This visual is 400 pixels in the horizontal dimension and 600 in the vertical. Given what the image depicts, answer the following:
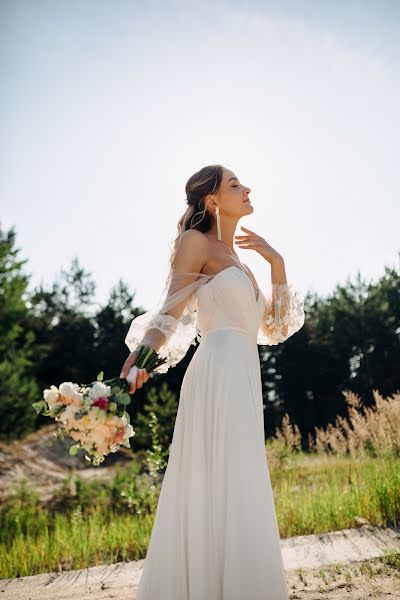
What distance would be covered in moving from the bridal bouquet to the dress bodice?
775 millimetres

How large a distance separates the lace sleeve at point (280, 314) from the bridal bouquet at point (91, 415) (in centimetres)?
129

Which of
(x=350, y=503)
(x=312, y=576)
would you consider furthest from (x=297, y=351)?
(x=312, y=576)

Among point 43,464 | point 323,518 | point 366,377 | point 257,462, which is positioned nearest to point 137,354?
point 257,462

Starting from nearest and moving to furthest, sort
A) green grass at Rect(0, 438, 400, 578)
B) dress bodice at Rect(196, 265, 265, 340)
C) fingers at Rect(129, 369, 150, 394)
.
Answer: fingers at Rect(129, 369, 150, 394) → dress bodice at Rect(196, 265, 265, 340) → green grass at Rect(0, 438, 400, 578)

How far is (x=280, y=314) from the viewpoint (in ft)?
11.4

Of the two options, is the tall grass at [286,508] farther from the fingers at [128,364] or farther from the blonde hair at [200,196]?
the blonde hair at [200,196]

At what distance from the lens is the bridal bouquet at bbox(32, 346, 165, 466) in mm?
2404

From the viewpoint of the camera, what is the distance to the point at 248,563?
102 inches

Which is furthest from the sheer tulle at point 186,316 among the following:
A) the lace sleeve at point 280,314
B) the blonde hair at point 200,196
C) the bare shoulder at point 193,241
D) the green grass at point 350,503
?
the green grass at point 350,503

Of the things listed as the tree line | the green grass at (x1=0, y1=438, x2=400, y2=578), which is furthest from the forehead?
the tree line

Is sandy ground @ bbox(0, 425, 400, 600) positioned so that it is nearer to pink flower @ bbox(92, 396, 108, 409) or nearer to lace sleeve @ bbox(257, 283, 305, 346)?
lace sleeve @ bbox(257, 283, 305, 346)

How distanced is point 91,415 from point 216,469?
786 mm

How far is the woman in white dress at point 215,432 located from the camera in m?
2.64

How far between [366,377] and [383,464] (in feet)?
64.9
